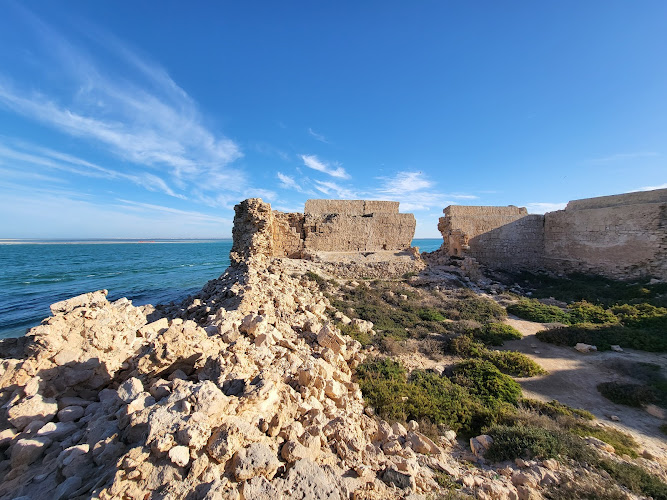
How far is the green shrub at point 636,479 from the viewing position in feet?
9.69

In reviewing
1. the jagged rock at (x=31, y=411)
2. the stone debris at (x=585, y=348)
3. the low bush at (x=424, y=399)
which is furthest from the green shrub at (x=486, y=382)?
the jagged rock at (x=31, y=411)

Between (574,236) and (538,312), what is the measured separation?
367 inches

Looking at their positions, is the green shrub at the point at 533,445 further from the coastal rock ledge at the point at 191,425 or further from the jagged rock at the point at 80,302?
the jagged rock at the point at 80,302

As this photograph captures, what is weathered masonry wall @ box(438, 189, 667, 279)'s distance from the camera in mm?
13328

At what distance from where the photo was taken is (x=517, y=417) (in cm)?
436

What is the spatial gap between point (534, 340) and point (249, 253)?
10.0 meters

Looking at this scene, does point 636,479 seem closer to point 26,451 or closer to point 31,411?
point 26,451

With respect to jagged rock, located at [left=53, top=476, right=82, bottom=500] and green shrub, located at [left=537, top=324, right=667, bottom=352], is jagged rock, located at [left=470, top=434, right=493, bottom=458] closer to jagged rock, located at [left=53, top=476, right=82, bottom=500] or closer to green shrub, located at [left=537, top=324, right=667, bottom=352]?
jagged rock, located at [left=53, top=476, right=82, bottom=500]

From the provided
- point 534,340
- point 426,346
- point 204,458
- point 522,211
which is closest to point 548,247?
point 522,211

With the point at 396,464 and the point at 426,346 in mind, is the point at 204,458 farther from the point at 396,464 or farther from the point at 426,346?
the point at 426,346

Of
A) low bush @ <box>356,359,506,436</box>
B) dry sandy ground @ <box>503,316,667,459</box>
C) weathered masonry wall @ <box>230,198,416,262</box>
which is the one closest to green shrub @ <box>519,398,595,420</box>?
dry sandy ground @ <box>503,316,667,459</box>

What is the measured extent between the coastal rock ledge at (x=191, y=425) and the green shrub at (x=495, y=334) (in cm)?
474

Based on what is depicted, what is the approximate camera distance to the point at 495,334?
26.5 ft

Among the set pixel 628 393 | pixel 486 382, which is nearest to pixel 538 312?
pixel 628 393
